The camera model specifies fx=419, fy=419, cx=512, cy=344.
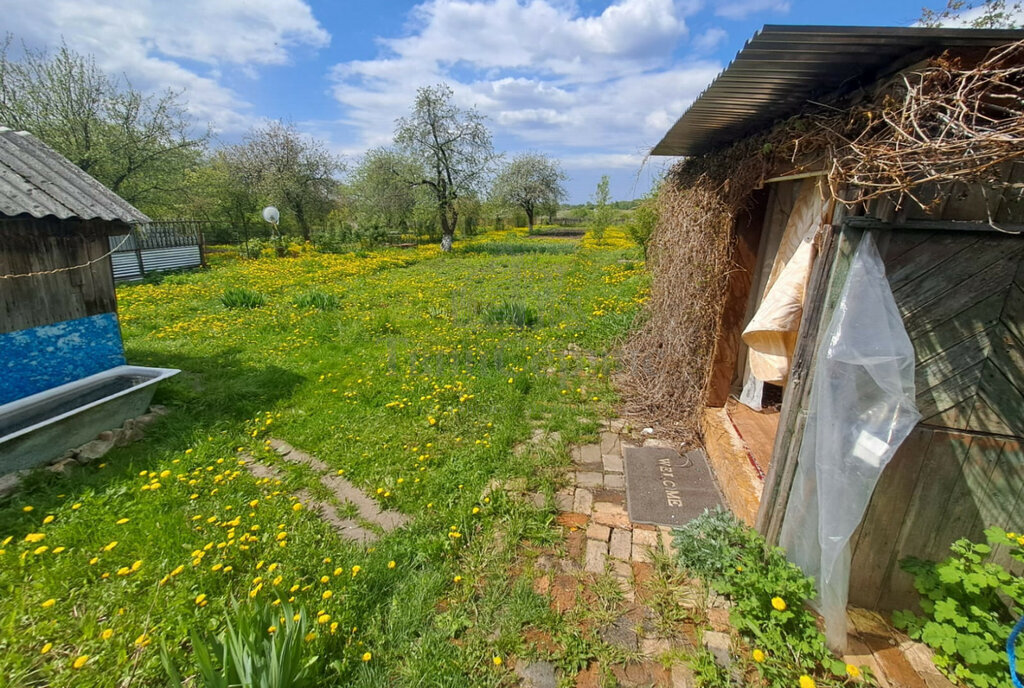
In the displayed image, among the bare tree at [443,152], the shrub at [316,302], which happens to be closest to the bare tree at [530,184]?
the bare tree at [443,152]

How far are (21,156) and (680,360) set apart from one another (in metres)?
6.85

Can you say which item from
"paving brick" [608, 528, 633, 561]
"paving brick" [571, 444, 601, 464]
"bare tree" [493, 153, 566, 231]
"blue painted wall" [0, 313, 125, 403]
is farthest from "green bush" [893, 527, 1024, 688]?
"bare tree" [493, 153, 566, 231]

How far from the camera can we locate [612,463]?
3629 millimetres

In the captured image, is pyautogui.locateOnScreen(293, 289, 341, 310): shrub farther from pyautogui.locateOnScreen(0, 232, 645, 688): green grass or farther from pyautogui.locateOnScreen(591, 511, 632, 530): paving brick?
pyautogui.locateOnScreen(591, 511, 632, 530): paving brick

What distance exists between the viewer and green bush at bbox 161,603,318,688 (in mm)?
1599

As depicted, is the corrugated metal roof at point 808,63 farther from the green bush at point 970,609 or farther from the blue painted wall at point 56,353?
the blue painted wall at point 56,353

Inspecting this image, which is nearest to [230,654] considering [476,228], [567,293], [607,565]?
[607,565]

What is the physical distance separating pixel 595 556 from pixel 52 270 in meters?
5.65

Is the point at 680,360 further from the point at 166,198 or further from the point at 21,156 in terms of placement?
the point at 166,198

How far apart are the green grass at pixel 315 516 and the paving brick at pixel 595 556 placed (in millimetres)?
251

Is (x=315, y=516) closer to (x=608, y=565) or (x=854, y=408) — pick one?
(x=608, y=565)

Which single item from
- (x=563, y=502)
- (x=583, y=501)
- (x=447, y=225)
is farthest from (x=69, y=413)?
(x=447, y=225)

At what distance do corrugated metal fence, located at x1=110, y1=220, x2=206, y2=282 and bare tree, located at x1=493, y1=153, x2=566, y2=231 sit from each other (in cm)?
2491

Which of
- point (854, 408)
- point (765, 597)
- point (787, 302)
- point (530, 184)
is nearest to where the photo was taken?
point (854, 408)
